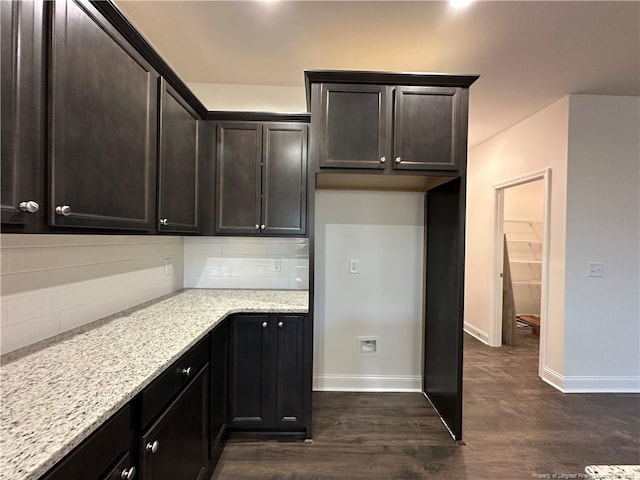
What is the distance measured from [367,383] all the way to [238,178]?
2148mm

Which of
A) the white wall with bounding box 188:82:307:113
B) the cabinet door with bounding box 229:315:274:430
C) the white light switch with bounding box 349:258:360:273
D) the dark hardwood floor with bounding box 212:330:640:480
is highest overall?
the white wall with bounding box 188:82:307:113

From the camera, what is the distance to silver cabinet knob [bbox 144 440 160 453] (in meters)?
1.05

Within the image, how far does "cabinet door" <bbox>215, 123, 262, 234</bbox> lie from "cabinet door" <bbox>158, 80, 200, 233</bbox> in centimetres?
19

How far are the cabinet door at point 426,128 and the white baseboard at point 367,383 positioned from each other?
193 centimetres

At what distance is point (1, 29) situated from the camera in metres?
0.84

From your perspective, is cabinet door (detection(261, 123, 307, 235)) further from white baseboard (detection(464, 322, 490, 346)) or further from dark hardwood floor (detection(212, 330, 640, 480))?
white baseboard (detection(464, 322, 490, 346))

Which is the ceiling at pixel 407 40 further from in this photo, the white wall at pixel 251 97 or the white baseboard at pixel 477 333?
the white baseboard at pixel 477 333

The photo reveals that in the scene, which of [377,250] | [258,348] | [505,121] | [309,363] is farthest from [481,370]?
[505,121]

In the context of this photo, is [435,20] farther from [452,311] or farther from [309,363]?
[309,363]

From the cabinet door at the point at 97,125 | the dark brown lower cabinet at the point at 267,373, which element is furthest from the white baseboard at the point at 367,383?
the cabinet door at the point at 97,125

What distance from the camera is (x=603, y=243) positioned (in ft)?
9.20

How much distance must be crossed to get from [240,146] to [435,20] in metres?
1.57

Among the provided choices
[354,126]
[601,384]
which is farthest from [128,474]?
[601,384]

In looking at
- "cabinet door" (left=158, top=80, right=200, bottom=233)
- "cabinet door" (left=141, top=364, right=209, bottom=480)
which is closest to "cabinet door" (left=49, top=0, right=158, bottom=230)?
"cabinet door" (left=158, top=80, right=200, bottom=233)
